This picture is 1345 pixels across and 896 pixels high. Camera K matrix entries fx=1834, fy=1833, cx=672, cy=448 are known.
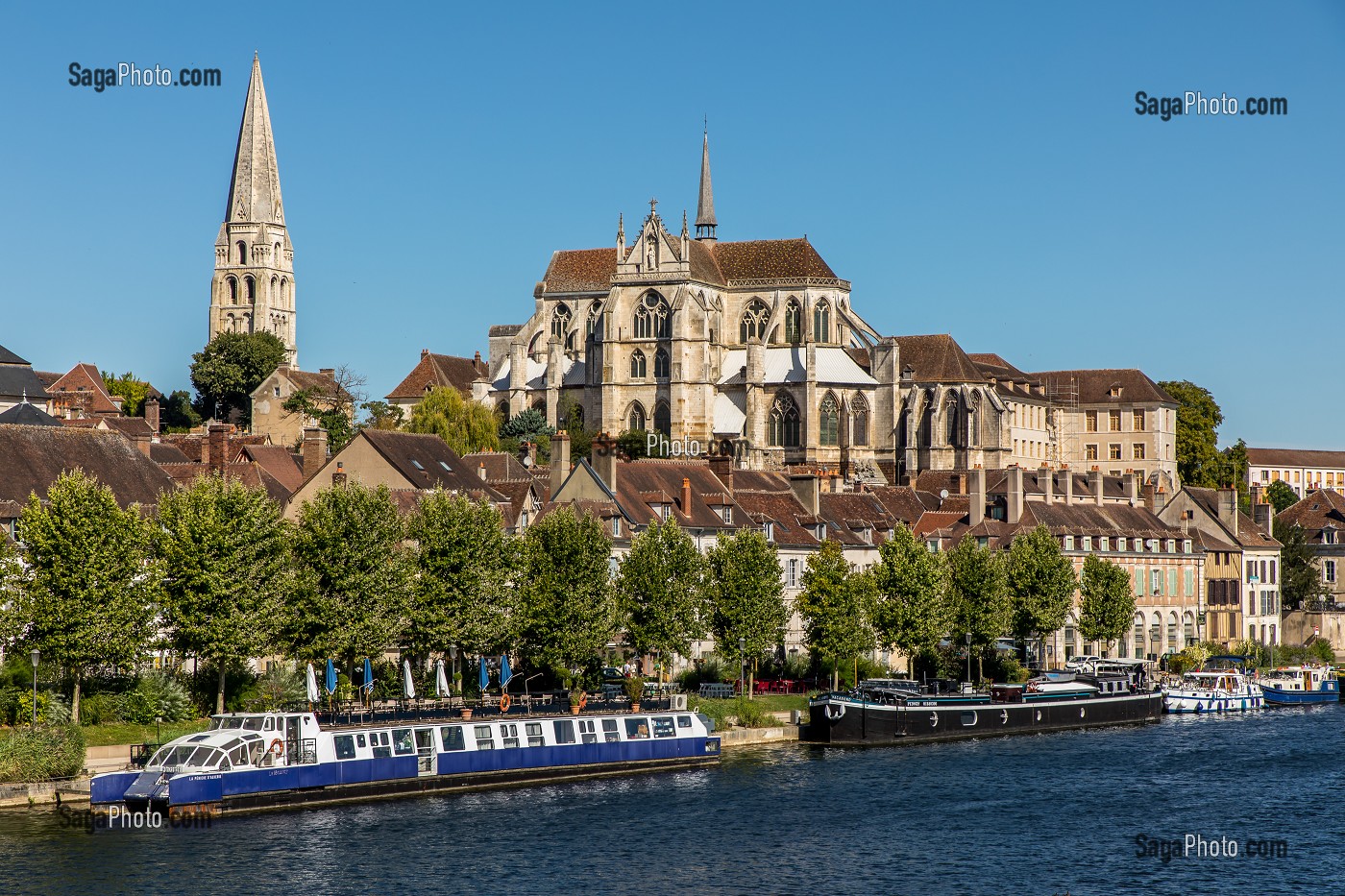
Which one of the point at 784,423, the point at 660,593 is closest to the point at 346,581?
the point at 660,593

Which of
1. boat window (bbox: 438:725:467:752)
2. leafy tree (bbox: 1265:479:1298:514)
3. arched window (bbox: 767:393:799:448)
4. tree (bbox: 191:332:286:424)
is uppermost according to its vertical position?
tree (bbox: 191:332:286:424)

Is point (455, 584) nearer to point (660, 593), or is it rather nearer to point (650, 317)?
point (660, 593)

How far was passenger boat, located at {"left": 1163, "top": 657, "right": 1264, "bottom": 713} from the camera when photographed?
8875cm

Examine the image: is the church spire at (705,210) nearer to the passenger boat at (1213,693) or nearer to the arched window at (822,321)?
the arched window at (822,321)

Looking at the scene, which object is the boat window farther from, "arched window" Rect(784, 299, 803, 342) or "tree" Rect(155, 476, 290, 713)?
"arched window" Rect(784, 299, 803, 342)

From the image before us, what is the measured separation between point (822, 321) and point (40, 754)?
123 meters

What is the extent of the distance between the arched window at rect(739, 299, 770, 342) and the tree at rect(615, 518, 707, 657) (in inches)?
3890

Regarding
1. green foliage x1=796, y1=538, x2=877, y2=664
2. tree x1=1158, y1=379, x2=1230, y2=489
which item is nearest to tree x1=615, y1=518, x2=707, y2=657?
green foliage x1=796, y1=538, x2=877, y2=664

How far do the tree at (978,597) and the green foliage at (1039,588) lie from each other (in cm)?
288

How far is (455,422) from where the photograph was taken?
125 m

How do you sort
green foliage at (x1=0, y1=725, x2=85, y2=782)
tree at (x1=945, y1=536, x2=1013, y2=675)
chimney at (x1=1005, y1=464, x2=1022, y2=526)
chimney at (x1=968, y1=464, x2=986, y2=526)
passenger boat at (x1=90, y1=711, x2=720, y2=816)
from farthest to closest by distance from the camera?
1. chimney at (x1=968, y1=464, x2=986, y2=526)
2. chimney at (x1=1005, y1=464, x2=1022, y2=526)
3. tree at (x1=945, y1=536, x2=1013, y2=675)
4. green foliage at (x1=0, y1=725, x2=85, y2=782)
5. passenger boat at (x1=90, y1=711, x2=720, y2=816)

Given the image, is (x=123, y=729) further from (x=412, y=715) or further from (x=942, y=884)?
(x=942, y=884)

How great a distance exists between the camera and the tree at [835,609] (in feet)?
242

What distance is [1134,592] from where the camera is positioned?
99.1 m
